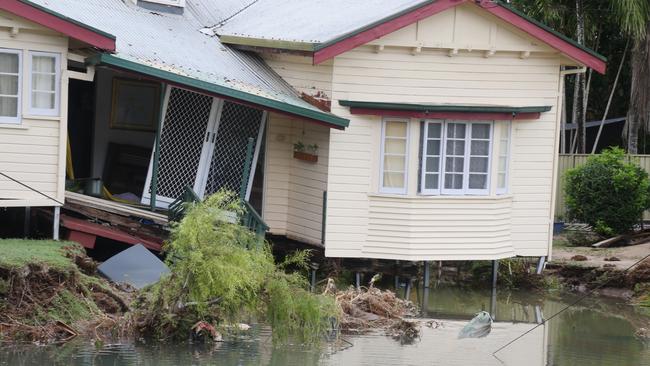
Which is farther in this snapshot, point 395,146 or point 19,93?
point 395,146

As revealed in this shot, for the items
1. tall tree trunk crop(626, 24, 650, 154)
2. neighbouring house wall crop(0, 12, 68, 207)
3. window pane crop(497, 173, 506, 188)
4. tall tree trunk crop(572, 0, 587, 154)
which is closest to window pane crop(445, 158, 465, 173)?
window pane crop(497, 173, 506, 188)

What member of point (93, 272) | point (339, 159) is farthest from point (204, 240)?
point (339, 159)

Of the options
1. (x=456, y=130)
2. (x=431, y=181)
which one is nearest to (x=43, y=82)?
(x=431, y=181)

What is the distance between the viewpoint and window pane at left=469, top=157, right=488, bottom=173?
70.4ft

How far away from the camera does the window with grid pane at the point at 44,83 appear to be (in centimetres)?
1823

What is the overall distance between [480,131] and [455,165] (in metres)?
0.76

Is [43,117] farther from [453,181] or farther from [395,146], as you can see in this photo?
[453,181]

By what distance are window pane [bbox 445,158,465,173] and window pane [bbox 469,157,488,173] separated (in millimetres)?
162

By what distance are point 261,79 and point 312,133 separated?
129 centimetres

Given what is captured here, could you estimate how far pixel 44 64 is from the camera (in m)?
18.3

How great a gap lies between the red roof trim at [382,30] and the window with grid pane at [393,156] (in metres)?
1.64

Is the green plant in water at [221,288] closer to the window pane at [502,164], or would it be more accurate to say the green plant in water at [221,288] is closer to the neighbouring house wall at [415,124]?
the neighbouring house wall at [415,124]

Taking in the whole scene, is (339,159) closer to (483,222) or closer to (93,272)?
(483,222)

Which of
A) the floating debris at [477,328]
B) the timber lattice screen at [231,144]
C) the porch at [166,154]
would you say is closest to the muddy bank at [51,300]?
the porch at [166,154]
